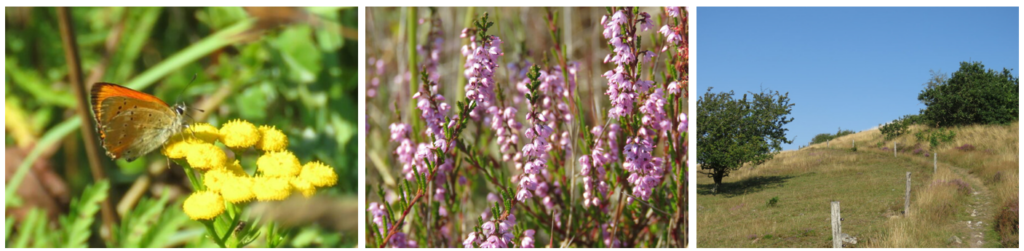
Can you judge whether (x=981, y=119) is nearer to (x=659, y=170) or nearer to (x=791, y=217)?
(x=791, y=217)

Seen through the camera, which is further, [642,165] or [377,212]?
[377,212]

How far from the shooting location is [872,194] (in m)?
3.76

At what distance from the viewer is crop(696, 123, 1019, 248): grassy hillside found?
3.38 m

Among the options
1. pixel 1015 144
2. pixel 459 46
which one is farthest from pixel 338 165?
pixel 1015 144

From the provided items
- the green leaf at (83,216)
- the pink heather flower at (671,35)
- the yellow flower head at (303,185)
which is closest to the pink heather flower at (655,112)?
the pink heather flower at (671,35)

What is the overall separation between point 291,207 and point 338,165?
0.30m

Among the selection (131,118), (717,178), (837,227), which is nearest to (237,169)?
(131,118)

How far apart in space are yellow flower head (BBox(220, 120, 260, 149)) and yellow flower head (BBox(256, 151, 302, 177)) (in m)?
0.10

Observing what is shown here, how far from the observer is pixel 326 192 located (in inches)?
109

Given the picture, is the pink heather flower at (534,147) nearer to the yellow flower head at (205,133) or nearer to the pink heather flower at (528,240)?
the pink heather flower at (528,240)

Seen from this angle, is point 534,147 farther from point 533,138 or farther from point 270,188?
point 270,188

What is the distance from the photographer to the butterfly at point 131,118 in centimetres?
223

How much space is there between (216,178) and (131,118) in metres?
0.61

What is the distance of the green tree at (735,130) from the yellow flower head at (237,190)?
8.48 feet
